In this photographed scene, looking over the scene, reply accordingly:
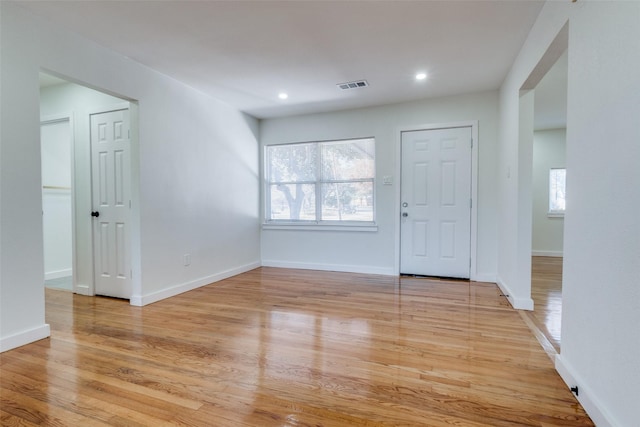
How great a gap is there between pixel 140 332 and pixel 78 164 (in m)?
2.38

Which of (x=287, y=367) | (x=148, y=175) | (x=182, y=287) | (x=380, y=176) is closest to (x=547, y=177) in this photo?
(x=380, y=176)

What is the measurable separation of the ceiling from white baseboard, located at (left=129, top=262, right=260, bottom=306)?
2389 mm

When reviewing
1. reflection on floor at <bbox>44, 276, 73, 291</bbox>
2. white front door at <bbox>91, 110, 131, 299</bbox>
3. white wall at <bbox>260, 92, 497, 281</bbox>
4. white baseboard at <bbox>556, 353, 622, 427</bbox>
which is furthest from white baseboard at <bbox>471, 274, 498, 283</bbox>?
reflection on floor at <bbox>44, 276, 73, 291</bbox>

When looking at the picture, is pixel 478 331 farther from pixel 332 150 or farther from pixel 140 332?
pixel 332 150

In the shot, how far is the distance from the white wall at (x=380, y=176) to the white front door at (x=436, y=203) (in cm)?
15

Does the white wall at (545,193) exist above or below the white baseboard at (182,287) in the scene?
above

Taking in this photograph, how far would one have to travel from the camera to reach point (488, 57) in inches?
124

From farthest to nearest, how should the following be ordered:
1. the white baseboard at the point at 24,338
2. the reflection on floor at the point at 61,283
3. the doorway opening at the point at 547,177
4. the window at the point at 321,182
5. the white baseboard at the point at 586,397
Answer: the window at the point at 321,182, the reflection on floor at the point at 61,283, the doorway opening at the point at 547,177, the white baseboard at the point at 24,338, the white baseboard at the point at 586,397

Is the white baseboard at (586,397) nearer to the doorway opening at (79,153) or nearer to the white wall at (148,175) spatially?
the white wall at (148,175)

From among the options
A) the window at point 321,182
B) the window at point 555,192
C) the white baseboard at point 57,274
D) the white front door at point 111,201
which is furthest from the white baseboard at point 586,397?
the white baseboard at point 57,274

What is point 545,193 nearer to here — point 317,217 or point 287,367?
point 317,217

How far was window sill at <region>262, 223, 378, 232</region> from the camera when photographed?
4.77 meters

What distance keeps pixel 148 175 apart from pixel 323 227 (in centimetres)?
254

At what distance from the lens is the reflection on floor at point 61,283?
13.4ft
